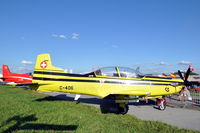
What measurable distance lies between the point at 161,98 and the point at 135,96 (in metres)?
2.37

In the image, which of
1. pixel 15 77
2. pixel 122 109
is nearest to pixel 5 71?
pixel 15 77

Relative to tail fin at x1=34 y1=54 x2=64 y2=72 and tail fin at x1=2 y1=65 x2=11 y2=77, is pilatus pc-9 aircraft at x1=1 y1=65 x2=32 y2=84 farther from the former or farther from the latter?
tail fin at x1=34 y1=54 x2=64 y2=72

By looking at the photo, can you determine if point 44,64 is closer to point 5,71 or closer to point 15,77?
point 15,77

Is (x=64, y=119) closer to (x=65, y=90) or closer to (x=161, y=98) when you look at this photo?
(x=65, y=90)

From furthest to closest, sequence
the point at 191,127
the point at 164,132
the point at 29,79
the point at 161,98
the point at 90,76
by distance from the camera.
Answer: the point at 29,79
the point at 161,98
the point at 90,76
the point at 191,127
the point at 164,132

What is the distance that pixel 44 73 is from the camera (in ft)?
26.2

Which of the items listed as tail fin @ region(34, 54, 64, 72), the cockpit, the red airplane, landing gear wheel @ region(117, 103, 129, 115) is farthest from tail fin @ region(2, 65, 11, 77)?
landing gear wheel @ region(117, 103, 129, 115)

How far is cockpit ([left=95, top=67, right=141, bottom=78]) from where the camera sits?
24.1ft

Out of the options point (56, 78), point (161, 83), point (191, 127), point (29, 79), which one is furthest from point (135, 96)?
point (29, 79)

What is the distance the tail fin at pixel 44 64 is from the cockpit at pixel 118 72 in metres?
2.61

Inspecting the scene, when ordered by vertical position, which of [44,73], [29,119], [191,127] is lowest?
[191,127]

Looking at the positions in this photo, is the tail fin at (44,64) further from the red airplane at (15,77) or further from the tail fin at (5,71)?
the tail fin at (5,71)

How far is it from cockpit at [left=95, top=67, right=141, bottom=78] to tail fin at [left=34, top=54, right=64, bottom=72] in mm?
2611

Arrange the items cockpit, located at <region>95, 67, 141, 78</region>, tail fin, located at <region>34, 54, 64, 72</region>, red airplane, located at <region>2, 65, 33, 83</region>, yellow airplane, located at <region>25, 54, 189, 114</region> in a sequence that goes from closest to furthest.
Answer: yellow airplane, located at <region>25, 54, 189, 114</region>
cockpit, located at <region>95, 67, 141, 78</region>
tail fin, located at <region>34, 54, 64, 72</region>
red airplane, located at <region>2, 65, 33, 83</region>
